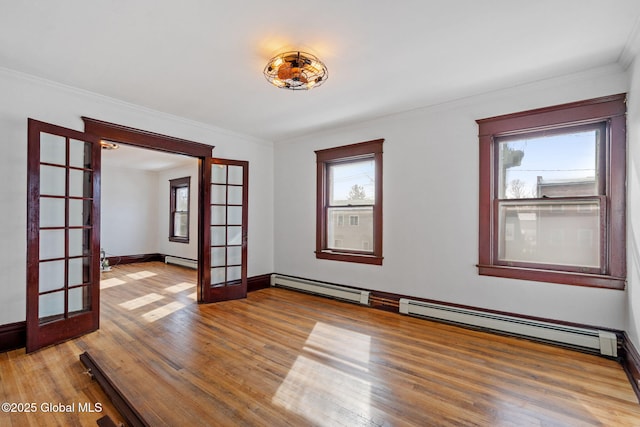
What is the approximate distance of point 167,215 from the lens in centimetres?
838

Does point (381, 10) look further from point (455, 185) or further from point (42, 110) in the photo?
point (42, 110)

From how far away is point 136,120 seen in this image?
3.82m

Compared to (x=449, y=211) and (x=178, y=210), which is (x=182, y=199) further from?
(x=449, y=211)

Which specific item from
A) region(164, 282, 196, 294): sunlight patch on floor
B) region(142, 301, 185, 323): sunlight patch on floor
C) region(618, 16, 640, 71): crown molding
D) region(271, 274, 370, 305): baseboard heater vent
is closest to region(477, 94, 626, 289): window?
region(618, 16, 640, 71): crown molding

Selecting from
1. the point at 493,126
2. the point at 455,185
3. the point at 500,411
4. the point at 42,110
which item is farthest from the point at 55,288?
the point at 493,126

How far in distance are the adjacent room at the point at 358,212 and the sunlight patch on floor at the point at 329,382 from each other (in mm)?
21

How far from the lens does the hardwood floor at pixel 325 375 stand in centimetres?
195

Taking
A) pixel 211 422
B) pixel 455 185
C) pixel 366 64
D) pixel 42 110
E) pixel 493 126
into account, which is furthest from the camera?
pixel 455 185

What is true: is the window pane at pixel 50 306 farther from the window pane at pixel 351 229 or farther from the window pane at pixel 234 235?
the window pane at pixel 351 229

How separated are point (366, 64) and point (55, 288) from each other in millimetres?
4027

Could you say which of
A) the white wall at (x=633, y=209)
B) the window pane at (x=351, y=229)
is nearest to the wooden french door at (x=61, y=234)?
the window pane at (x=351, y=229)

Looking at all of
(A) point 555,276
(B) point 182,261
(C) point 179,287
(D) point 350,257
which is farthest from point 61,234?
(A) point 555,276

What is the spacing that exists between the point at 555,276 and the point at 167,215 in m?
8.77

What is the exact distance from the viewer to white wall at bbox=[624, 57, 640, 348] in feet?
7.80
